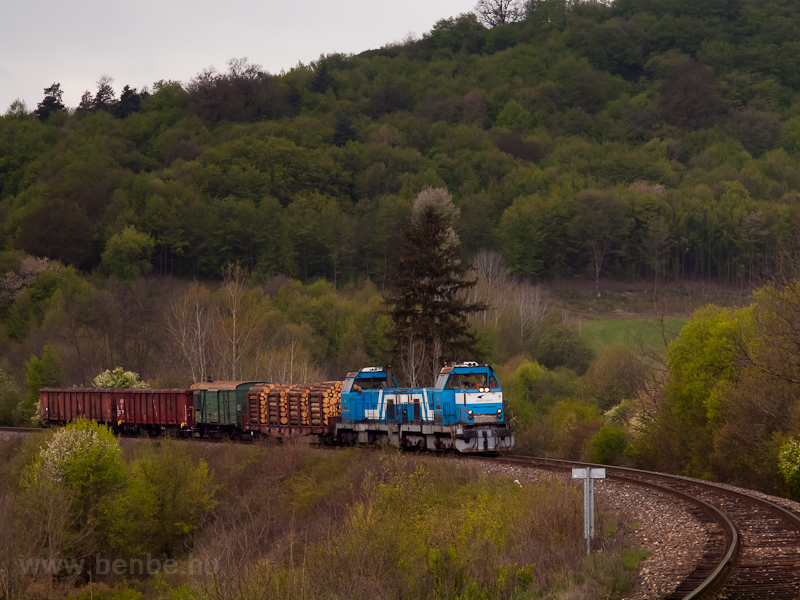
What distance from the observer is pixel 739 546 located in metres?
15.6

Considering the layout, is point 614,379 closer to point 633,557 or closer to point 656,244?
point 633,557

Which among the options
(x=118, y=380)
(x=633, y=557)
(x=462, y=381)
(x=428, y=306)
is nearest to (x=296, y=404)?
(x=428, y=306)

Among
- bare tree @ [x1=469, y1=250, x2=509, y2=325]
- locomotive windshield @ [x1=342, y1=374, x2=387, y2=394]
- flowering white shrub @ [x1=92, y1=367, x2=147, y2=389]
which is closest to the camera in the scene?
locomotive windshield @ [x1=342, y1=374, x2=387, y2=394]

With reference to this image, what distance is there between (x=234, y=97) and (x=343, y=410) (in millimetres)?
143505

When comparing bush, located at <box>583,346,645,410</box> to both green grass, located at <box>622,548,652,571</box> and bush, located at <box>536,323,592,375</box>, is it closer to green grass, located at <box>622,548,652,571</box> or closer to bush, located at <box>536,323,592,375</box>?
bush, located at <box>536,323,592,375</box>

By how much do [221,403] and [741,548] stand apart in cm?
3066

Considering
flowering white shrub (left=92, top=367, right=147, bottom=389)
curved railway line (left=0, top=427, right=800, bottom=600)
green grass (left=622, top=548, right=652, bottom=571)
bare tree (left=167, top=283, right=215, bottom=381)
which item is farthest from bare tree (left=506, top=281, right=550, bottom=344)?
green grass (left=622, top=548, right=652, bottom=571)

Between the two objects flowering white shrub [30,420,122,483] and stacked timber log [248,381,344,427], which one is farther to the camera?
stacked timber log [248,381,344,427]

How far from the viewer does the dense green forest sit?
36.2 m

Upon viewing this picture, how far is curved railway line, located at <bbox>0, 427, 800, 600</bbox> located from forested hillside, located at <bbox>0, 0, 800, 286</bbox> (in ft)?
206

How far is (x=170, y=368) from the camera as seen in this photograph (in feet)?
247

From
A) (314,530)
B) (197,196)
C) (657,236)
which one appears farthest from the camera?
(197,196)

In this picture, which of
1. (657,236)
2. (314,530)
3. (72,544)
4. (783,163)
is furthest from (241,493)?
(783,163)

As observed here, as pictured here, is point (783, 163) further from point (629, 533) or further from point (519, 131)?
point (629, 533)
